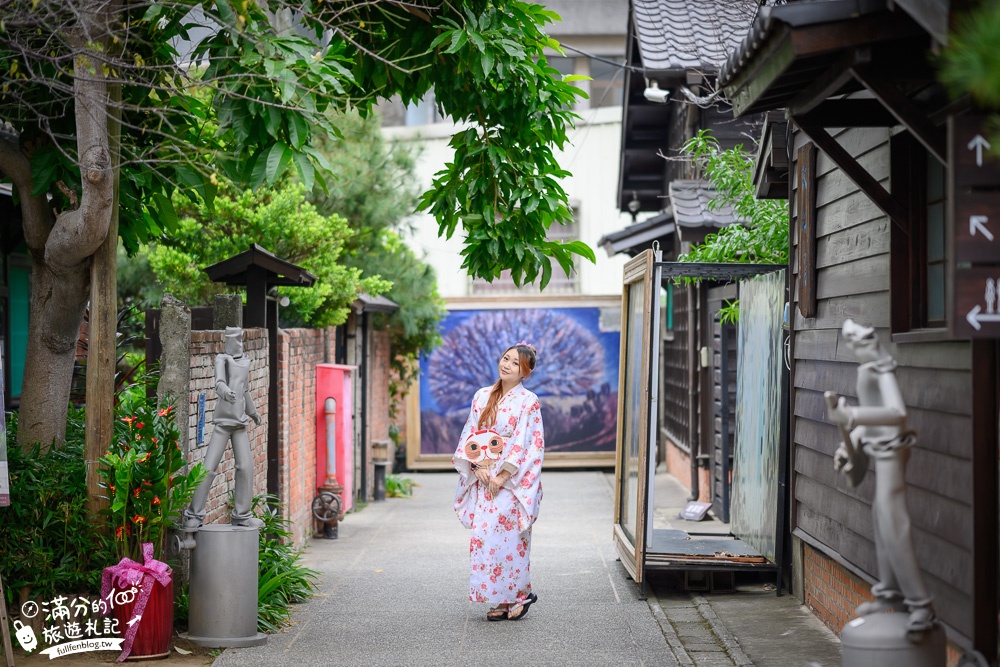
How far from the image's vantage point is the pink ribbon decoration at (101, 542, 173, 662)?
661cm

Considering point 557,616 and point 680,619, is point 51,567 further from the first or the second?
point 680,619

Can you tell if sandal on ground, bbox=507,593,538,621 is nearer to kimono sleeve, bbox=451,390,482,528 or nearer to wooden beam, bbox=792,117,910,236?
kimono sleeve, bbox=451,390,482,528

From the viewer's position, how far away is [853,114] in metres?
5.96

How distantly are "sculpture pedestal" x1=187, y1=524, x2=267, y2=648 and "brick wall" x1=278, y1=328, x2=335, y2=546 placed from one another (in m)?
2.84

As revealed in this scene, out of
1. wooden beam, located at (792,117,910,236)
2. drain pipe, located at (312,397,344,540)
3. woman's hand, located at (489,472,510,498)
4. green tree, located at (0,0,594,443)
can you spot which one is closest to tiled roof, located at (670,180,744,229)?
green tree, located at (0,0,594,443)

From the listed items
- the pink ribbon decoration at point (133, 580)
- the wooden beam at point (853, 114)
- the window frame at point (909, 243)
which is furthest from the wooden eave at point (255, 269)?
the window frame at point (909, 243)

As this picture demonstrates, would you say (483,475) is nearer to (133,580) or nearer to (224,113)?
(133,580)

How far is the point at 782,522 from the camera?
8.73 metres

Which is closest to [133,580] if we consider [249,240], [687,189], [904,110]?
[904,110]

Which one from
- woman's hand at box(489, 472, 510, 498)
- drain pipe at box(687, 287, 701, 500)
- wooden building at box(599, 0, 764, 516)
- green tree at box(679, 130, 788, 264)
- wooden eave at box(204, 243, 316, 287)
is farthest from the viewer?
drain pipe at box(687, 287, 701, 500)

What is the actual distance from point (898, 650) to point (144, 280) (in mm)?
11039

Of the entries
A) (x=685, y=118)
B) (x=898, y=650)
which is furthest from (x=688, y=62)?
(x=898, y=650)

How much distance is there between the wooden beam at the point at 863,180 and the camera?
5906mm

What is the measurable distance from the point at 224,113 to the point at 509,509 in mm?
3318
